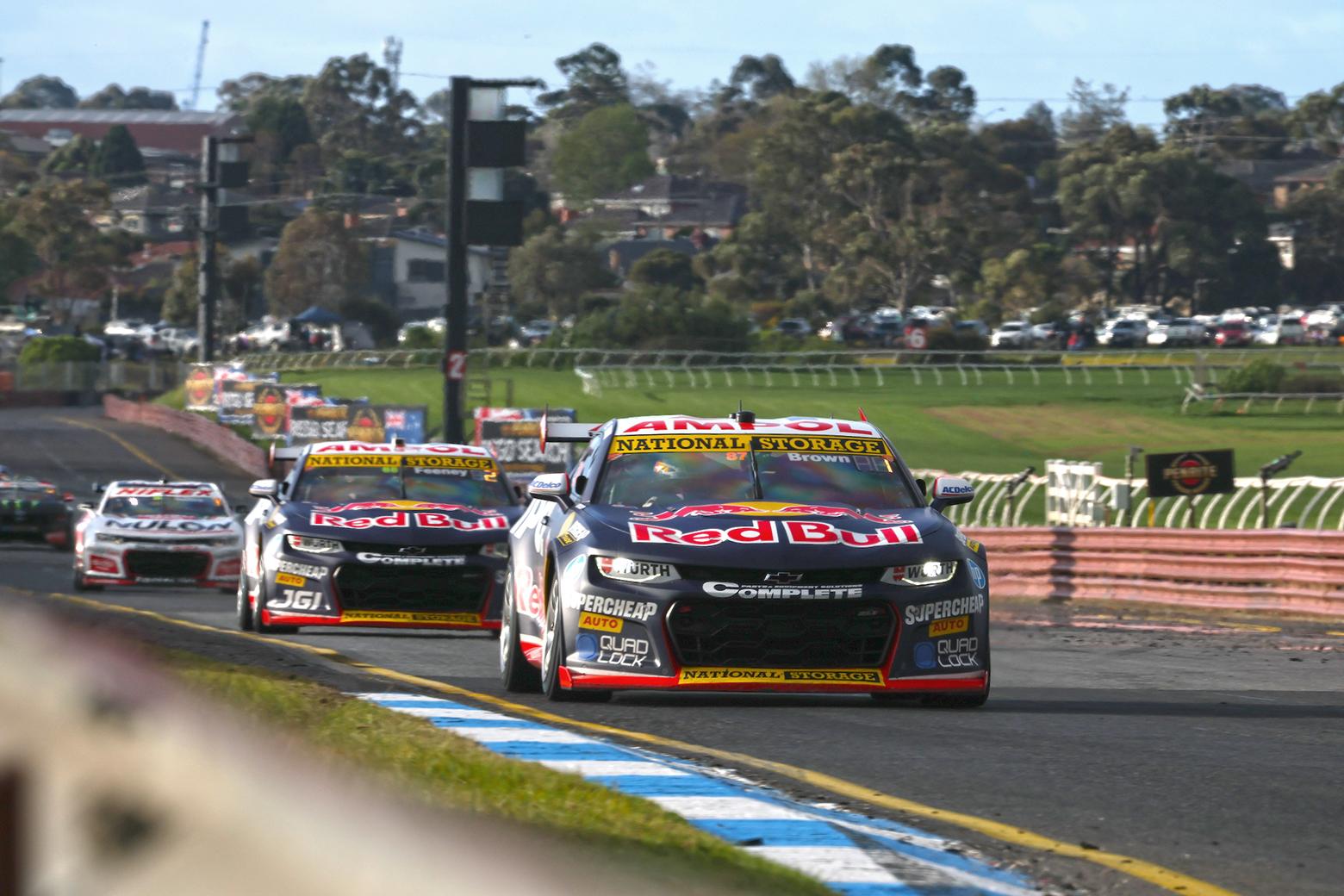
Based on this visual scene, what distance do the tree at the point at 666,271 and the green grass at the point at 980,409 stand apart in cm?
4622

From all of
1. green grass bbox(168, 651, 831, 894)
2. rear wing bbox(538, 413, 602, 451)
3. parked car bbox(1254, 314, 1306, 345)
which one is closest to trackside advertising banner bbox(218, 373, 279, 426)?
parked car bbox(1254, 314, 1306, 345)

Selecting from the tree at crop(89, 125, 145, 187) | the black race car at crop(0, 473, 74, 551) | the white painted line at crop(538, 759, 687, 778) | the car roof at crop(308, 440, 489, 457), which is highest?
the tree at crop(89, 125, 145, 187)

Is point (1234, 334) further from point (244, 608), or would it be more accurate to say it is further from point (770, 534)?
point (770, 534)

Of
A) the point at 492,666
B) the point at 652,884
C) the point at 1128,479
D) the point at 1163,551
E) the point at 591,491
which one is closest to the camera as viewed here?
the point at 652,884

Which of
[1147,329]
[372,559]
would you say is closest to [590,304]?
[1147,329]

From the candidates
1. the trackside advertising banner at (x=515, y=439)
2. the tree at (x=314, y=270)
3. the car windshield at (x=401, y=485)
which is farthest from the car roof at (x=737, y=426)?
the tree at (x=314, y=270)

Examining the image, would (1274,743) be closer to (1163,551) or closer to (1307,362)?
(1163,551)

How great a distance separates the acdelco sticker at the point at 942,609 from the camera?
9.10 metres

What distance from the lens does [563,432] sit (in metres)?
11.1

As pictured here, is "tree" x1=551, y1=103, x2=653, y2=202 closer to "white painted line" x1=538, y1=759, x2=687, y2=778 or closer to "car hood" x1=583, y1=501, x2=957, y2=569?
"car hood" x1=583, y1=501, x2=957, y2=569

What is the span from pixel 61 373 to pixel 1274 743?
85.6 meters

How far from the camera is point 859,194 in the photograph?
109 meters

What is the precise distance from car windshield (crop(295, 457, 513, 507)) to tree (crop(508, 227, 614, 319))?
10662 centimetres

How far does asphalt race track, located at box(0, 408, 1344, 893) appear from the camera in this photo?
5.81 metres
